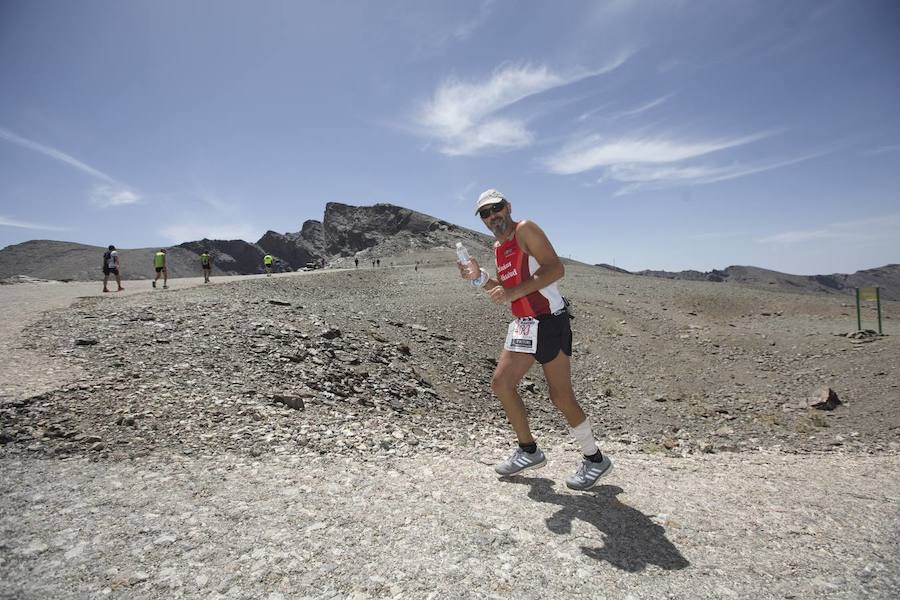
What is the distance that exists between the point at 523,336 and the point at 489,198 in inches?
52.5

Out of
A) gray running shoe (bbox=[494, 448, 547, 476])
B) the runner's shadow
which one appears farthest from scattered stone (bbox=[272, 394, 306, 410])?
the runner's shadow

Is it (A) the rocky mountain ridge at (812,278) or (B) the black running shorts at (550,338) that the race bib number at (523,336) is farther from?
(A) the rocky mountain ridge at (812,278)

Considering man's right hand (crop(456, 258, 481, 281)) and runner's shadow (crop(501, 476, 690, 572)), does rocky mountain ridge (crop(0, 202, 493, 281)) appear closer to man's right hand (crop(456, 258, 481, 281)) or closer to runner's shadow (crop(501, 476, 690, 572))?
man's right hand (crop(456, 258, 481, 281))

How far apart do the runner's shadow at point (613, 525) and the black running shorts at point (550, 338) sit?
1241mm

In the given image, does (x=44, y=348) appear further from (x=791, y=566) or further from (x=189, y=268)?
(x=189, y=268)

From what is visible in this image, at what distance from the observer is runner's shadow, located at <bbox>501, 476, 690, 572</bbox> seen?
3.19 m

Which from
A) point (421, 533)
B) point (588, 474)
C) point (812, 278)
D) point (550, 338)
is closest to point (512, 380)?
point (550, 338)

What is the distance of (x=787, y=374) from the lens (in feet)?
42.1

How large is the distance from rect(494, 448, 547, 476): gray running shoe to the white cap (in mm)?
2484

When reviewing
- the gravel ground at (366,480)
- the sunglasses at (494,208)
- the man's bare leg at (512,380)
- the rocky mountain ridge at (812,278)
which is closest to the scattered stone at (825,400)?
the gravel ground at (366,480)

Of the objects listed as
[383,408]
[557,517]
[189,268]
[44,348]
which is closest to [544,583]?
[557,517]

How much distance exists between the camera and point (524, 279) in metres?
4.29

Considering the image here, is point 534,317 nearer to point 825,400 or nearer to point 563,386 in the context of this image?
point 563,386

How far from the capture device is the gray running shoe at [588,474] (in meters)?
4.18
